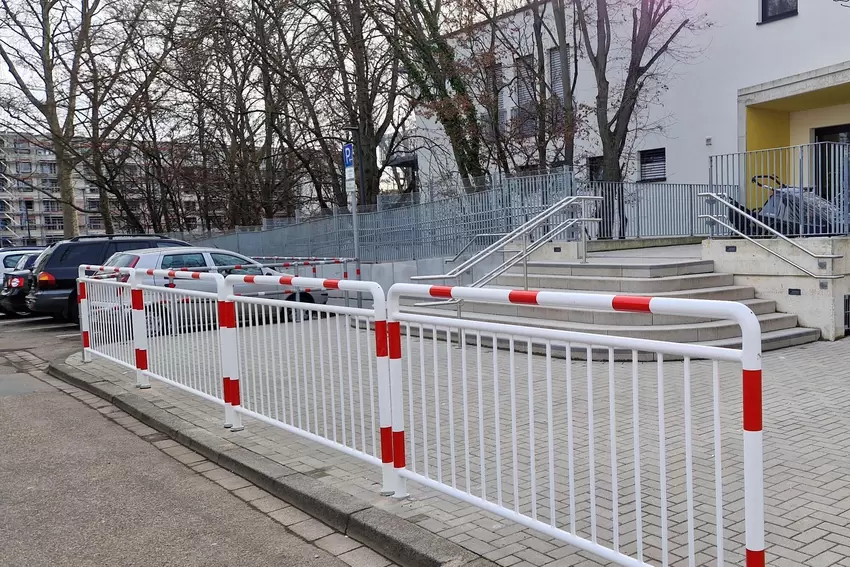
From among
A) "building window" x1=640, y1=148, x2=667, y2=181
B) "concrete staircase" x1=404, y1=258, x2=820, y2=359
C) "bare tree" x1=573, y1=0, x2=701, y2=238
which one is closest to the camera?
"concrete staircase" x1=404, y1=258, x2=820, y2=359

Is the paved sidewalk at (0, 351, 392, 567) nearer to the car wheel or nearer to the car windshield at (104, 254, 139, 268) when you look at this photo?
the car windshield at (104, 254, 139, 268)

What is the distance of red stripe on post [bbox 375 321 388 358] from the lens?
448 centimetres

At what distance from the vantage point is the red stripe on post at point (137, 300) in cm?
800

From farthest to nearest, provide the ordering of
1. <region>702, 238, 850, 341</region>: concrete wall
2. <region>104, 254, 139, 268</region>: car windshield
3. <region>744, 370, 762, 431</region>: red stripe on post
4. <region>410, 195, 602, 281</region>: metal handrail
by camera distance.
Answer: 1. <region>104, 254, 139, 268</region>: car windshield
2. <region>410, 195, 602, 281</region>: metal handrail
3. <region>702, 238, 850, 341</region>: concrete wall
4. <region>744, 370, 762, 431</region>: red stripe on post

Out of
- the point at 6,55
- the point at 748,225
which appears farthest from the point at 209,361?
the point at 6,55

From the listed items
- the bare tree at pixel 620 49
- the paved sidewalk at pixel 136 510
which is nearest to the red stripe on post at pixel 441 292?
the paved sidewalk at pixel 136 510

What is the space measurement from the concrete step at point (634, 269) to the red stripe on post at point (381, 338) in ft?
23.0

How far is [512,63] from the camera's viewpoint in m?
20.0

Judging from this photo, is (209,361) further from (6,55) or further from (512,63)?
(6,55)

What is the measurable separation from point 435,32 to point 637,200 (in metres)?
6.73

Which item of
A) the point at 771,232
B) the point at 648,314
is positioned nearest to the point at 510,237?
the point at 648,314

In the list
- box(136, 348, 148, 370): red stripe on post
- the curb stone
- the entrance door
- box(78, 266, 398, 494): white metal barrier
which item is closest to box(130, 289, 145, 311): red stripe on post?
box(78, 266, 398, 494): white metal barrier

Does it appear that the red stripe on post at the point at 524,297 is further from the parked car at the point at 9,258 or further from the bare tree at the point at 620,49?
the parked car at the point at 9,258

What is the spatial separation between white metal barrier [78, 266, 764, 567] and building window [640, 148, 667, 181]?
62.0 feet
